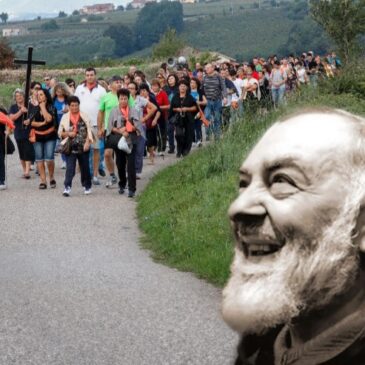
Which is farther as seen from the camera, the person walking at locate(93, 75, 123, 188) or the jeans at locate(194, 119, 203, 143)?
the jeans at locate(194, 119, 203, 143)

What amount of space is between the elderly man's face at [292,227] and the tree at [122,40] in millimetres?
132718

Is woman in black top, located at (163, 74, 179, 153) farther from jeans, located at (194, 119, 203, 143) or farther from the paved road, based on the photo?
the paved road

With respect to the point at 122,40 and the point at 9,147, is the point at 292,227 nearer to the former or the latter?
the point at 9,147

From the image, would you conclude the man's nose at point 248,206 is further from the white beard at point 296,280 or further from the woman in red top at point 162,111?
the woman in red top at point 162,111

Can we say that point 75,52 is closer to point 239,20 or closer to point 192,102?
point 239,20

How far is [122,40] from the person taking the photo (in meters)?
134

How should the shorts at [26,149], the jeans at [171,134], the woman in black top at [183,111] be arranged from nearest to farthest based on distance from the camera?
the shorts at [26,149], the woman in black top at [183,111], the jeans at [171,134]

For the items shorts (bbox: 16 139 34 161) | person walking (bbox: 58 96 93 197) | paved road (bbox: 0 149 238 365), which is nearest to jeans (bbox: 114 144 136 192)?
person walking (bbox: 58 96 93 197)

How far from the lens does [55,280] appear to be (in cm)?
1017

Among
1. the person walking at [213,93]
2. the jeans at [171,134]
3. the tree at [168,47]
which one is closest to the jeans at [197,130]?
the person walking at [213,93]

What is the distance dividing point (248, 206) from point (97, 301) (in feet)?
23.6

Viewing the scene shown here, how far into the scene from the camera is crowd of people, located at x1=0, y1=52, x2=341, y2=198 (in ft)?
53.4

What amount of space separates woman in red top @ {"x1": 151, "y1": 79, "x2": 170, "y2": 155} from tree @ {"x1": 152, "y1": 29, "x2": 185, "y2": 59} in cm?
3171

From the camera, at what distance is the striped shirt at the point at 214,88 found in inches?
855
